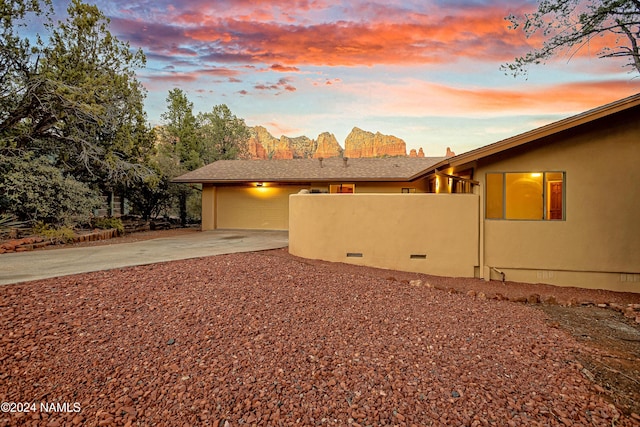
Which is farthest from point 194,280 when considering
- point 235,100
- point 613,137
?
point 235,100

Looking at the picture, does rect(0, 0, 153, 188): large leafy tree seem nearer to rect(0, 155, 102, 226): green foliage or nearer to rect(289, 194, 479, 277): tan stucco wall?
rect(0, 155, 102, 226): green foliage

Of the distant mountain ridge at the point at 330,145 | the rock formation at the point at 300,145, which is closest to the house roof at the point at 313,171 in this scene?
the distant mountain ridge at the point at 330,145

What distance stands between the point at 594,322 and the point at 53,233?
13.2 m

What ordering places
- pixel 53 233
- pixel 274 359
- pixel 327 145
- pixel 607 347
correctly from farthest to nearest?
pixel 327 145
pixel 53 233
pixel 607 347
pixel 274 359

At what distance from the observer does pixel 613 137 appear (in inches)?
301

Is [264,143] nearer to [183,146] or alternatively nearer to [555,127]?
[183,146]

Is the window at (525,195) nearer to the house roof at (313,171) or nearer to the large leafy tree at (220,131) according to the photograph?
the house roof at (313,171)

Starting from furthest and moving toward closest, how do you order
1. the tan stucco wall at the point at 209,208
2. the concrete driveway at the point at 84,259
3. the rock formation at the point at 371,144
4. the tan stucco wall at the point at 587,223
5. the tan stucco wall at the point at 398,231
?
the rock formation at the point at 371,144 < the tan stucco wall at the point at 209,208 < the tan stucco wall at the point at 398,231 < the tan stucco wall at the point at 587,223 < the concrete driveway at the point at 84,259

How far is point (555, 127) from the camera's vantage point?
733 cm

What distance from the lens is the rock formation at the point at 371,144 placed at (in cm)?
6956

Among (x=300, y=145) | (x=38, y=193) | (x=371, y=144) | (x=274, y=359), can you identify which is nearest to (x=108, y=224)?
(x=38, y=193)

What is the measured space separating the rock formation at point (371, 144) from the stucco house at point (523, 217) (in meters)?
59.9

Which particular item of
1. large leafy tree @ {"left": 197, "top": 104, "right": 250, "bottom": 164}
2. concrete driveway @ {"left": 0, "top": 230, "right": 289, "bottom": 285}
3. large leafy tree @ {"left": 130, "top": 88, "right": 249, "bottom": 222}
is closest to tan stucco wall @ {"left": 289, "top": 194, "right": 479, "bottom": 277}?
concrete driveway @ {"left": 0, "top": 230, "right": 289, "bottom": 285}

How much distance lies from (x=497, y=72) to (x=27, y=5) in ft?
56.5
